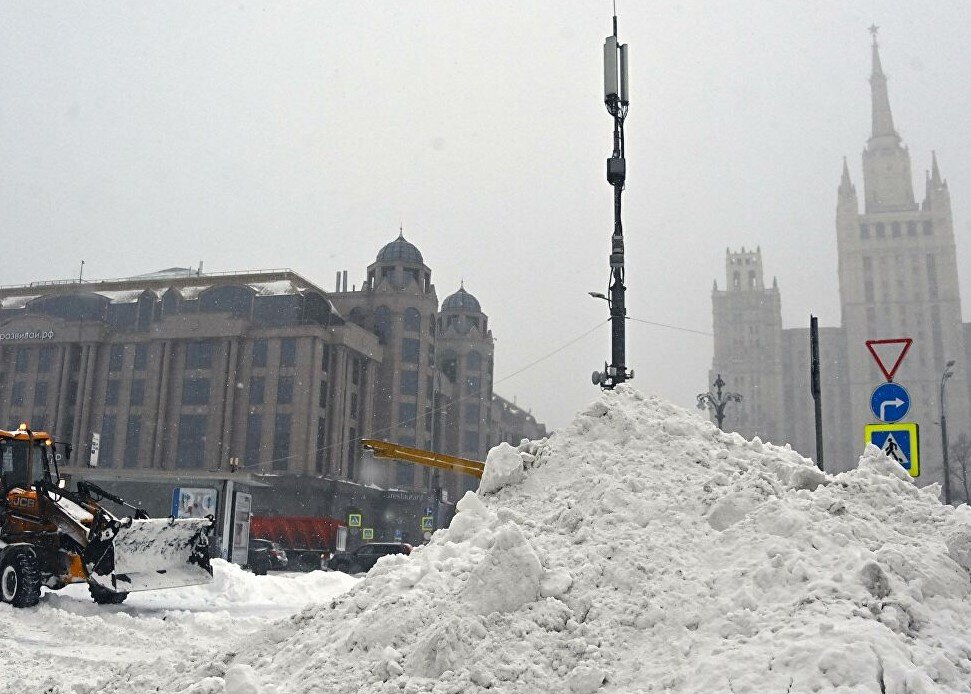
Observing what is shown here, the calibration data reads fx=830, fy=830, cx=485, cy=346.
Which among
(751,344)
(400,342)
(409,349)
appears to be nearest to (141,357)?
(400,342)

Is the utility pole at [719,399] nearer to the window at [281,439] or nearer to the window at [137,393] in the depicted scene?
the window at [281,439]

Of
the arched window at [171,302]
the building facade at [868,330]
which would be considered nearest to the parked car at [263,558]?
the arched window at [171,302]

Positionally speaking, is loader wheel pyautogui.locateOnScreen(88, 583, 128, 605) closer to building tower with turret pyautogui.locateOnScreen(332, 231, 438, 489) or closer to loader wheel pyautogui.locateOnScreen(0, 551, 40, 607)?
loader wheel pyautogui.locateOnScreen(0, 551, 40, 607)

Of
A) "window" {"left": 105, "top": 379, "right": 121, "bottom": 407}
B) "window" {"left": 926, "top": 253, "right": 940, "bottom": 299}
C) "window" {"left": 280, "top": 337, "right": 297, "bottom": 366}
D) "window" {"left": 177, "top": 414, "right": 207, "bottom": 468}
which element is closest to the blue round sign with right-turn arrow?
"window" {"left": 280, "top": 337, "right": 297, "bottom": 366}

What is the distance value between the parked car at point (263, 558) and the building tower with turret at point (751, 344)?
9715 centimetres

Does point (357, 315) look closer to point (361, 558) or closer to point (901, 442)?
point (361, 558)

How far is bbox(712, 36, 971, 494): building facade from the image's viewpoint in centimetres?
11681

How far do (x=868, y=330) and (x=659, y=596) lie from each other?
128 m

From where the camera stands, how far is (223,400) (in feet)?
181

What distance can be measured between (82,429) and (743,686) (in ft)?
199

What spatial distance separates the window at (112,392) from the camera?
2276 inches

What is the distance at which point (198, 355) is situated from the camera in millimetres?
56625

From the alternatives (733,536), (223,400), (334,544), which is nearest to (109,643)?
(733,536)

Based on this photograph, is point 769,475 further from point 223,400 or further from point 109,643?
point 223,400
